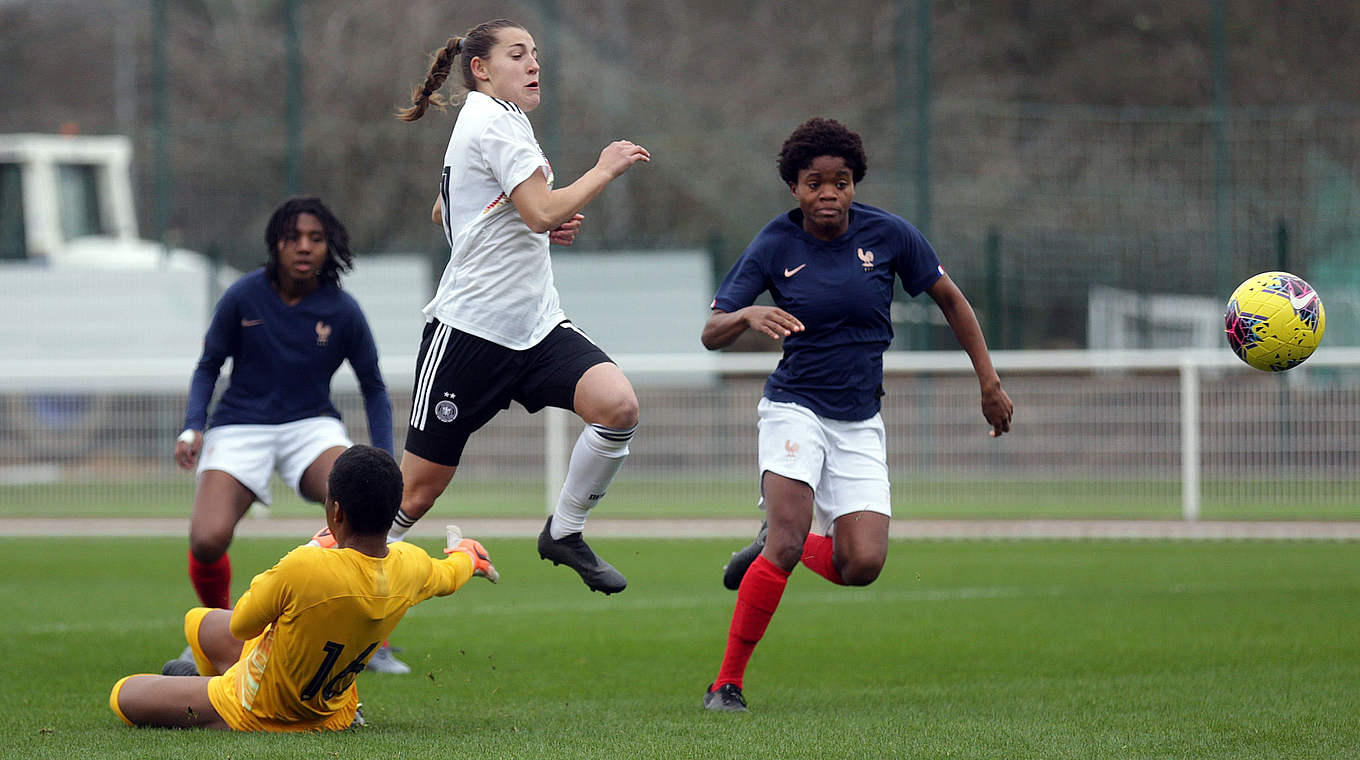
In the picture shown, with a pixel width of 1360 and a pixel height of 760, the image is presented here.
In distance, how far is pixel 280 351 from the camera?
7.43 meters

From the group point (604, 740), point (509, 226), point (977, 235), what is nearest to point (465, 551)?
point (604, 740)

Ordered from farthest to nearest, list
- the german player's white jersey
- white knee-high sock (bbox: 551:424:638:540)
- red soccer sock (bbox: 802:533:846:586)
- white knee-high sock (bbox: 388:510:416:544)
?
red soccer sock (bbox: 802:533:846:586), white knee-high sock (bbox: 388:510:416:544), white knee-high sock (bbox: 551:424:638:540), the german player's white jersey

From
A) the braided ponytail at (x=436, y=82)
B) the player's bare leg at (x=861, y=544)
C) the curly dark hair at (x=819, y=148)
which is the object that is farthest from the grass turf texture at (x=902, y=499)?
the braided ponytail at (x=436, y=82)

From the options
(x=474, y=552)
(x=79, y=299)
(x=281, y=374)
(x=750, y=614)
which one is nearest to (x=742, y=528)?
(x=281, y=374)

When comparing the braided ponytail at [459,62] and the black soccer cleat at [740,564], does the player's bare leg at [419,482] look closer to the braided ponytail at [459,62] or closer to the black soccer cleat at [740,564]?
the braided ponytail at [459,62]

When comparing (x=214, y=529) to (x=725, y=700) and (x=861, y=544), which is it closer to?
(x=725, y=700)

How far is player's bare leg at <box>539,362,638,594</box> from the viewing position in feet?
19.2

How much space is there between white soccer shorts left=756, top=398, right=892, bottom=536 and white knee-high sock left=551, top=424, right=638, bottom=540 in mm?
659

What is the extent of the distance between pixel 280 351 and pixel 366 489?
2.52 meters

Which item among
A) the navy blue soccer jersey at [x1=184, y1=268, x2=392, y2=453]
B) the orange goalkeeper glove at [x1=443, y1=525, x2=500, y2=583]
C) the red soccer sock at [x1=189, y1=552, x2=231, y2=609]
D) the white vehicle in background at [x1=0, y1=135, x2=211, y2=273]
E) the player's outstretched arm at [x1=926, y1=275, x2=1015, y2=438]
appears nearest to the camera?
the orange goalkeeper glove at [x1=443, y1=525, x2=500, y2=583]

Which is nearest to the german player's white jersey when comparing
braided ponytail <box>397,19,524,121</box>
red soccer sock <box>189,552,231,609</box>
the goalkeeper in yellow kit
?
braided ponytail <box>397,19,524,121</box>

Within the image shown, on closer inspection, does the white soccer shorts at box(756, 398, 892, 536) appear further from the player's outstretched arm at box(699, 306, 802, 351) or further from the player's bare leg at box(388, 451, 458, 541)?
the player's bare leg at box(388, 451, 458, 541)

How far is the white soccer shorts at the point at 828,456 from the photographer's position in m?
6.34

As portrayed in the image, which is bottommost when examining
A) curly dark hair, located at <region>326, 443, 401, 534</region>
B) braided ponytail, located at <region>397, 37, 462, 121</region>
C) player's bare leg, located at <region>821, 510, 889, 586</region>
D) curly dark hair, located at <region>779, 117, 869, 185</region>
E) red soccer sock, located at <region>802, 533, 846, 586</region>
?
red soccer sock, located at <region>802, 533, 846, 586</region>
